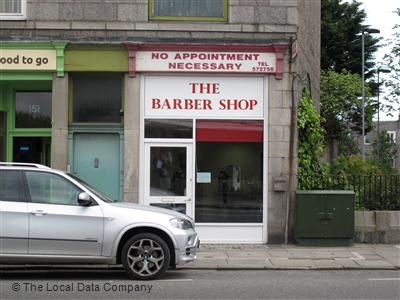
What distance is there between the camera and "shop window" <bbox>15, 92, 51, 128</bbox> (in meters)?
14.6

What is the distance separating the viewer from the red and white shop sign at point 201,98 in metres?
13.7

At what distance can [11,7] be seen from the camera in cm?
1388

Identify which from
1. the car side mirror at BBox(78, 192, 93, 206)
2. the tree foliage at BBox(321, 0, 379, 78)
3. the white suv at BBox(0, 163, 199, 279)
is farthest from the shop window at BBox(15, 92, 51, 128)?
the tree foliage at BBox(321, 0, 379, 78)

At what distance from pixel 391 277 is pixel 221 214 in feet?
15.2

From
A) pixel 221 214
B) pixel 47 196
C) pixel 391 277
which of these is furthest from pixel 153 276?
pixel 221 214

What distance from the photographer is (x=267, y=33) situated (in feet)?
44.8

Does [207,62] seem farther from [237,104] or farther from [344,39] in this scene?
[344,39]

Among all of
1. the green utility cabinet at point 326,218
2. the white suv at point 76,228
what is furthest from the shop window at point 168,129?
the white suv at point 76,228

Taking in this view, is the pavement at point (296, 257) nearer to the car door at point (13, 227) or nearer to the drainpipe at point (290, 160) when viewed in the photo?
the drainpipe at point (290, 160)

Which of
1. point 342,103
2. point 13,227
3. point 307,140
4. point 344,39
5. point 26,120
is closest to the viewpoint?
point 13,227

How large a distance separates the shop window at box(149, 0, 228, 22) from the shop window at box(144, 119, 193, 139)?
7.41 feet

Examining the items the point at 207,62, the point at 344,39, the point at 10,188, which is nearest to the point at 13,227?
the point at 10,188

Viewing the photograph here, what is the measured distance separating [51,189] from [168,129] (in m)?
4.74

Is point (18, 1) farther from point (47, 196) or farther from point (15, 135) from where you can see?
point (47, 196)
